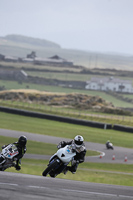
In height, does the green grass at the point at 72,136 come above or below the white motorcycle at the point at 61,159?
below

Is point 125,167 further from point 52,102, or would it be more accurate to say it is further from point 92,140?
point 52,102

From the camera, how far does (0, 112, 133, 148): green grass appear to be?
39125 millimetres

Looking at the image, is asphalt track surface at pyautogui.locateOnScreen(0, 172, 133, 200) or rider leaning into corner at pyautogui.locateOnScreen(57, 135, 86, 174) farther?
rider leaning into corner at pyautogui.locateOnScreen(57, 135, 86, 174)

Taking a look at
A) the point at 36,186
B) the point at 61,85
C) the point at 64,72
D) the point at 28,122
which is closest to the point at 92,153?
the point at 28,122

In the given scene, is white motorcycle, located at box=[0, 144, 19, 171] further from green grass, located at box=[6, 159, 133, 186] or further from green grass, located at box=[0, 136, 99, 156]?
green grass, located at box=[0, 136, 99, 156]

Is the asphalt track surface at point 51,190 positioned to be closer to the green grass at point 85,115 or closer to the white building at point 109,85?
the green grass at point 85,115

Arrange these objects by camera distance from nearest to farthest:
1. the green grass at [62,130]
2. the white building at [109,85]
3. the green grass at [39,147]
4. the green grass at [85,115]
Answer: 1. the green grass at [39,147]
2. the green grass at [62,130]
3. the green grass at [85,115]
4. the white building at [109,85]

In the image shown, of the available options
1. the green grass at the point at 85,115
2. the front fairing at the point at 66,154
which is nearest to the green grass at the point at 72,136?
the front fairing at the point at 66,154

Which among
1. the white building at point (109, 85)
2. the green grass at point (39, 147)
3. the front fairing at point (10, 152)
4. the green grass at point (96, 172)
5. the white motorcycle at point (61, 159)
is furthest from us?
the white building at point (109, 85)

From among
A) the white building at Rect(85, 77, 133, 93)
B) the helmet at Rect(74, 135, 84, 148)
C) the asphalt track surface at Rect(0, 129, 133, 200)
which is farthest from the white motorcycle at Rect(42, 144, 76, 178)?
the white building at Rect(85, 77, 133, 93)

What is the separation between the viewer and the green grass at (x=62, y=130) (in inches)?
1540

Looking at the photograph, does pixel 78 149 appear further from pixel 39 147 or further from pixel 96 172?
pixel 39 147

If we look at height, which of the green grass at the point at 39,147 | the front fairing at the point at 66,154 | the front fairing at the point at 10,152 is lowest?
the green grass at the point at 39,147

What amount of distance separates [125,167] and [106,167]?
144 cm
